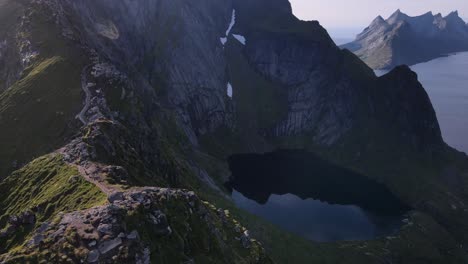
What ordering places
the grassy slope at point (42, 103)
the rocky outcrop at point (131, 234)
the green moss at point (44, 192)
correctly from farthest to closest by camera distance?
the grassy slope at point (42, 103) → the green moss at point (44, 192) → the rocky outcrop at point (131, 234)

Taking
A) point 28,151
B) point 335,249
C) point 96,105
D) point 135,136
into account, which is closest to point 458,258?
point 335,249

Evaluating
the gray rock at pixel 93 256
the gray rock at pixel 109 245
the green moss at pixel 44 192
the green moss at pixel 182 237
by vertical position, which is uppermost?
the green moss at pixel 44 192

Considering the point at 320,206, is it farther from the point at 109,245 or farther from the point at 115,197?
the point at 109,245

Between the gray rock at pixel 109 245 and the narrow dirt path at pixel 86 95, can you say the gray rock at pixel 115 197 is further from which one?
the narrow dirt path at pixel 86 95

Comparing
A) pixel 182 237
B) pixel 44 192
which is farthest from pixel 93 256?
pixel 44 192

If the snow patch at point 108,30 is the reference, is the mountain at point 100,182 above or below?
below

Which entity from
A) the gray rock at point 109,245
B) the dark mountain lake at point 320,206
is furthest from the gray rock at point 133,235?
the dark mountain lake at point 320,206
